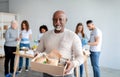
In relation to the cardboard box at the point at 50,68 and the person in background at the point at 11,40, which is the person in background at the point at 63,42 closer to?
the cardboard box at the point at 50,68

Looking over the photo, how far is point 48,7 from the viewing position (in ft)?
19.4

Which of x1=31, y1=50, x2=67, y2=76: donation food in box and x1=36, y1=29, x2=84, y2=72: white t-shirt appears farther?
x1=36, y1=29, x2=84, y2=72: white t-shirt

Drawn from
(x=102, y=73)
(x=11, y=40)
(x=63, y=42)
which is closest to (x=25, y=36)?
(x=11, y=40)

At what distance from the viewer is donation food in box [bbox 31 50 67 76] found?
1303 mm

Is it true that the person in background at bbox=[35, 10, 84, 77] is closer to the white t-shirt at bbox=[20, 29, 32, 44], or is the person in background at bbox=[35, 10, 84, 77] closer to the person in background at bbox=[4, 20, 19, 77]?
the person in background at bbox=[4, 20, 19, 77]

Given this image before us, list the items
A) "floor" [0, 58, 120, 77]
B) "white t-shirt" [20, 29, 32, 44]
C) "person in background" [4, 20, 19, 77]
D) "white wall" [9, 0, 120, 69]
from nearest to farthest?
"person in background" [4, 20, 19, 77], "floor" [0, 58, 120, 77], "white t-shirt" [20, 29, 32, 44], "white wall" [9, 0, 120, 69]

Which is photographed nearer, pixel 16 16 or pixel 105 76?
pixel 105 76

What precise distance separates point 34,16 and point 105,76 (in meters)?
3.27

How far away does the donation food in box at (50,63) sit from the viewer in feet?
4.27

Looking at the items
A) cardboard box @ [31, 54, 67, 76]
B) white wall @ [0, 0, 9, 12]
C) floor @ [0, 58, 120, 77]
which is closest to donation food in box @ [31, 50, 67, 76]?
cardboard box @ [31, 54, 67, 76]

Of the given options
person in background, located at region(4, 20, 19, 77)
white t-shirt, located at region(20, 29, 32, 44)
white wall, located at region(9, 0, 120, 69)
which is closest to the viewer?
person in background, located at region(4, 20, 19, 77)

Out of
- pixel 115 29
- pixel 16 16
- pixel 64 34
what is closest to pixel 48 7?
pixel 16 16

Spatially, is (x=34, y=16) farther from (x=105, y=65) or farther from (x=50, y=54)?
(x=50, y=54)

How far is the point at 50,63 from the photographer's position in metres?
1.36
